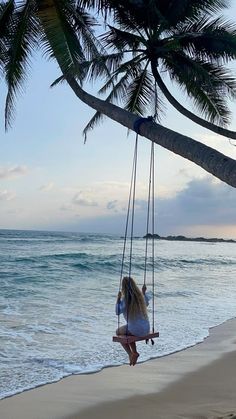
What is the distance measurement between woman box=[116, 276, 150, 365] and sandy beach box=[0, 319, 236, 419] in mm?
907

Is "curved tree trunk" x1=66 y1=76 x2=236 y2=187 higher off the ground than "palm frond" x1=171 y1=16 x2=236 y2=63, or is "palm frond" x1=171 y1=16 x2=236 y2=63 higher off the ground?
"palm frond" x1=171 y1=16 x2=236 y2=63

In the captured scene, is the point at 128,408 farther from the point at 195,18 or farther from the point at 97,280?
the point at 97,280

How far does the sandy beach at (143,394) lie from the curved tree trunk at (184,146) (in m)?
2.87

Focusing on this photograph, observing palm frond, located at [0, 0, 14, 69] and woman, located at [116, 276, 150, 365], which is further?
palm frond, located at [0, 0, 14, 69]

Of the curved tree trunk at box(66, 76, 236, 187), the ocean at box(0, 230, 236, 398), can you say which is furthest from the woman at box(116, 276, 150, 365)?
the curved tree trunk at box(66, 76, 236, 187)

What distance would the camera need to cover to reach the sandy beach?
6934mm

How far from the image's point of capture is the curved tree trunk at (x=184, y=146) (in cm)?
481

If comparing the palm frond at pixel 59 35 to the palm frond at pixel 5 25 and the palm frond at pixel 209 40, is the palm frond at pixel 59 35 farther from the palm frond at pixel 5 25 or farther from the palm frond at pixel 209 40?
the palm frond at pixel 209 40

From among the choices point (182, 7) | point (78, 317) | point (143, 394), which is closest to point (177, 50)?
point (182, 7)

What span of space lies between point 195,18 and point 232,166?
5.66 meters

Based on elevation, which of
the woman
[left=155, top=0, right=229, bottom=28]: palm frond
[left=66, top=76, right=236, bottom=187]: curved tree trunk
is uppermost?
[left=155, top=0, right=229, bottom=28]: palm frond

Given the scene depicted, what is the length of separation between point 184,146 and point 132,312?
2.45m

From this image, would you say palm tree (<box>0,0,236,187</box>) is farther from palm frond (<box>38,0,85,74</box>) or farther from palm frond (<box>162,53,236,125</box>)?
palm frond (<box>162,53,236,125</box>)

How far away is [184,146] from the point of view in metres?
5.48
